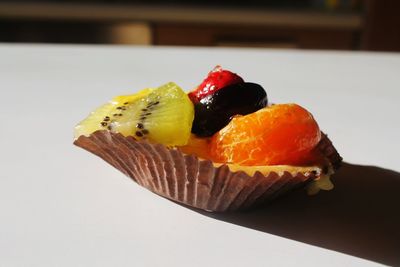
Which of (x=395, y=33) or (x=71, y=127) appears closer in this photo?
(x=71, y=127)

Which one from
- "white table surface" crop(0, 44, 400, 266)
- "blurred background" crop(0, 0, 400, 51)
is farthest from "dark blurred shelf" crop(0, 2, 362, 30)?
"white table surface" crop(0, 44, 400, 266)

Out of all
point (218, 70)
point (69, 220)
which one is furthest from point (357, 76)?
point (69, 220)

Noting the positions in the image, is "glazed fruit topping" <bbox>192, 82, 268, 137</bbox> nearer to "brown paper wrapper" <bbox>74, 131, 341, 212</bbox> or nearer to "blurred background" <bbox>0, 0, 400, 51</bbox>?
"brown paper wrapper" <bbox>74, 131, 341, 212</bbox>

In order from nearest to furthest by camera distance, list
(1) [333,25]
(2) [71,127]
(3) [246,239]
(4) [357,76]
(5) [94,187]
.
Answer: (3) [246,239] → (5) [94,187] → (2) [71,127] → (4) [357,76] → (1) [333,25]

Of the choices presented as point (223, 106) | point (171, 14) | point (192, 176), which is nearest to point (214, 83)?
point (223, 106)

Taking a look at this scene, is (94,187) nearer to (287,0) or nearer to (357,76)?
(357,76)

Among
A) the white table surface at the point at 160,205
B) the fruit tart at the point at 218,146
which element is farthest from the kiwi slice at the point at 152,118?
the white table surface at the point at 160,205
